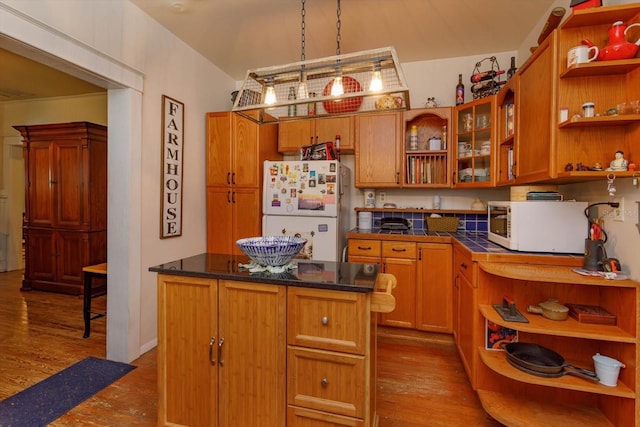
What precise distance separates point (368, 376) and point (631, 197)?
1585mm

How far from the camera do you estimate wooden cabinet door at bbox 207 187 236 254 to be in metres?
3.45

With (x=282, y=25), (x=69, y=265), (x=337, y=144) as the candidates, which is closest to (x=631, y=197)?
(x=337, y=144)

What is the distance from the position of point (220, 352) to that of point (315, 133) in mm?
2526

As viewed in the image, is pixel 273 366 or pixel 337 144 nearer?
pixel 273 366

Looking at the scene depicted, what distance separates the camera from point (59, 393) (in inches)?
82.9

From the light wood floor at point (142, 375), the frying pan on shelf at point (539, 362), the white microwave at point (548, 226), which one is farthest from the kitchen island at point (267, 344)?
the white microwave at point (548, 226)

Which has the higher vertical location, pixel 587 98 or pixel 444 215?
pixel 587 98

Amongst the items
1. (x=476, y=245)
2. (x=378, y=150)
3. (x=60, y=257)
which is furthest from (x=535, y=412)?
(x=60, y=257)

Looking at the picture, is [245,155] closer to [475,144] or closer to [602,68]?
[475,144]

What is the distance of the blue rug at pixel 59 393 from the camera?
73.7 inches

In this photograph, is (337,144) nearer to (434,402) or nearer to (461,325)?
(461,325)

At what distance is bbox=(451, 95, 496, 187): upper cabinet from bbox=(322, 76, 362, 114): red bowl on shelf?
4.40ft

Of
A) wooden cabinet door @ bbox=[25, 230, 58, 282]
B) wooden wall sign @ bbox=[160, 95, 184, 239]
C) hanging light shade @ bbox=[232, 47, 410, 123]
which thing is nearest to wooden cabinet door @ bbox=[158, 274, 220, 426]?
hanging light shade @ bbox=[232, 47, 410, 123]

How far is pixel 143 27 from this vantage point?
2.60 meters
